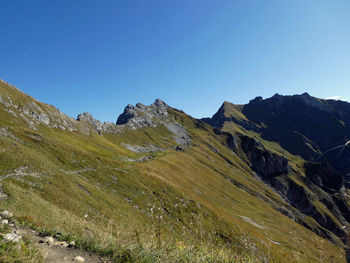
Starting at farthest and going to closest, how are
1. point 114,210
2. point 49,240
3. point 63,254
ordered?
point 114,210 → point 49,240 → point 63,254

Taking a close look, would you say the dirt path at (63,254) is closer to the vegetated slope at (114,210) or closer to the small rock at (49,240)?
the small rock at (49,240)

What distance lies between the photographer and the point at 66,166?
4425 centimetres

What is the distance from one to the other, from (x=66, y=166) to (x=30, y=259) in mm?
44058

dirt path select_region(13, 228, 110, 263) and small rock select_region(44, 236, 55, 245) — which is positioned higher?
dirt path select_region(13, 228, 110, 263)

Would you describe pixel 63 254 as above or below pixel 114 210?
above

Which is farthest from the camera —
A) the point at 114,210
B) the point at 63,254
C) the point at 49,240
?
the point at 114,210

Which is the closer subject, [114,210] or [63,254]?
[63,254]

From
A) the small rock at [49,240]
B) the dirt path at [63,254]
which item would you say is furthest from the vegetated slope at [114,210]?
the small rock at [49,240]

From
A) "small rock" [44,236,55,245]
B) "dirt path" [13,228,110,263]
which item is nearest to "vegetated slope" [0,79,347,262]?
"dirt path" [13,228,110,263]

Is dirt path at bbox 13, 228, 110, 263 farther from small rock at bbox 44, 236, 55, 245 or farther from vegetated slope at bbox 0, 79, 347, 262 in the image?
vegetated slope at bbox 0, 79, 347, 262

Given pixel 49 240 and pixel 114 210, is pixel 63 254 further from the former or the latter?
pixel 114 210

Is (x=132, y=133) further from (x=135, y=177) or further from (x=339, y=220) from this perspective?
(x=339, y=220)

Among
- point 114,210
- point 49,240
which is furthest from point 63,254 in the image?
point 114,210

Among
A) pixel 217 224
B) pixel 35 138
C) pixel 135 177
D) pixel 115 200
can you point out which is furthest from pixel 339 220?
pixel 35 138
